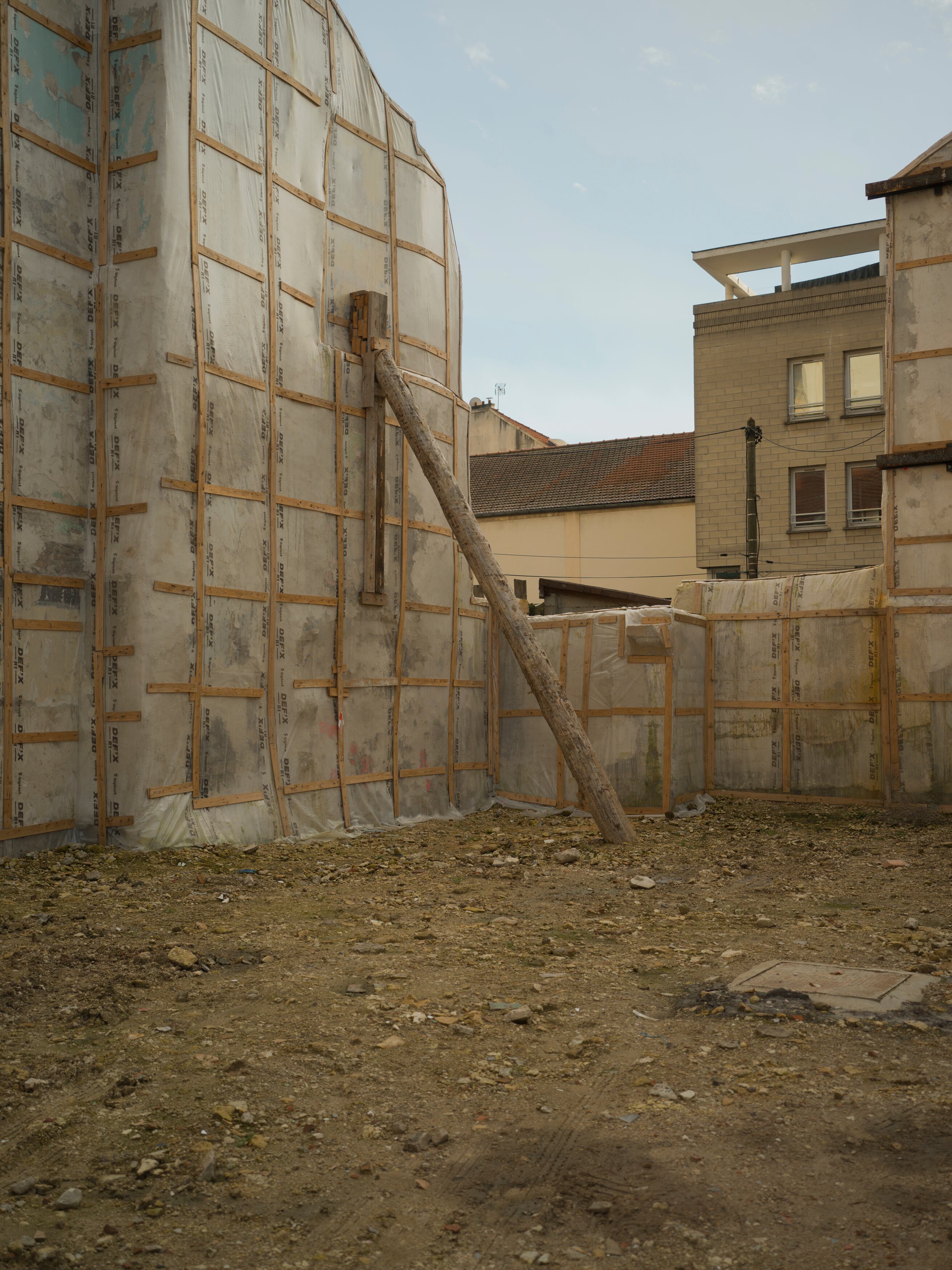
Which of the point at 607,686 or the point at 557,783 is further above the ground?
the point at 607,686

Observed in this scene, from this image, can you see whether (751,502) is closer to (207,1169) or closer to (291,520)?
(291,520)

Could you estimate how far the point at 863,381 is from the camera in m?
27.0

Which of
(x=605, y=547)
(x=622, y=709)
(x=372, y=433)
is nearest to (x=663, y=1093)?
(x=622, y=709)

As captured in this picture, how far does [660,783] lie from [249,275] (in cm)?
699

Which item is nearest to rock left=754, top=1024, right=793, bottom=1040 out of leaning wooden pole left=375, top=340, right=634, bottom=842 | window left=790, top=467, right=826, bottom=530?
leaning wooden pole left=375, top=340, right=634, bottom=842

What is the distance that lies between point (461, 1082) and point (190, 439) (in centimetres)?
678

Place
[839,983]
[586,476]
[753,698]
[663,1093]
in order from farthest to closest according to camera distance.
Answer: [586,476] → [753,698] → [839,983] → [663,1093]

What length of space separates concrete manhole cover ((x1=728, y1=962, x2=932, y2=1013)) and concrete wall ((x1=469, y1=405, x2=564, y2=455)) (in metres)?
34.6

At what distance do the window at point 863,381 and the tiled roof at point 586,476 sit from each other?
5131mm

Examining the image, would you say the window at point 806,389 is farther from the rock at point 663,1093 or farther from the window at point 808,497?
the rock at point 663,1093

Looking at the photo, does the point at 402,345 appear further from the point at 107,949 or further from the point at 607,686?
the point at 107,949

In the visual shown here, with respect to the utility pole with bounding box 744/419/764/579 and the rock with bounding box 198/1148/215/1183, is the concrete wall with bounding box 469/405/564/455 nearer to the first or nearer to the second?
the utility pole with bounding box 744/419/764/579

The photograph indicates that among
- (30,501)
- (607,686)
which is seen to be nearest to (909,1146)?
(30,501)

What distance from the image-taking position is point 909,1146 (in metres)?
3.42
